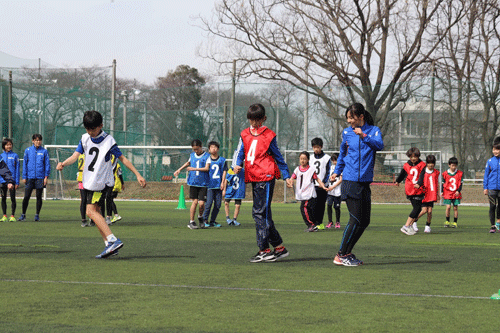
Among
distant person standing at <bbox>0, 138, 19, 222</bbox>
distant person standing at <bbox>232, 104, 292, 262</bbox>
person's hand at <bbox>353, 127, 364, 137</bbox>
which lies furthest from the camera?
distant person standing at <bbox>0, 138, 19, 222</bbox>

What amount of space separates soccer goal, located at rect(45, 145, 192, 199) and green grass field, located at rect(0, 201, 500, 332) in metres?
20.9

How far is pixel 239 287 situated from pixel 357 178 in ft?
7.41

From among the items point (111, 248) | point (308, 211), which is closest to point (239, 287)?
point (111, 248)

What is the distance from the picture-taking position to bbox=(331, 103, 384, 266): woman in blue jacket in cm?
801

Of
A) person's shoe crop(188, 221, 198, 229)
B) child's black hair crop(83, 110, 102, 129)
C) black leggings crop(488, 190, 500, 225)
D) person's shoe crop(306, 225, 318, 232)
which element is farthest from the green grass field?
Answer: black leggings crop(488, 190, 500, 225)

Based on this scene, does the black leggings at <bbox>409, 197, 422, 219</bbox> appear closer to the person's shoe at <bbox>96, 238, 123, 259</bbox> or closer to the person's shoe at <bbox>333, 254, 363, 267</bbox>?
the person's shoe at <bbox>333, 254, 363, 267</bbox>

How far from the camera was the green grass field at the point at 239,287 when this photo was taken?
492 centimetres

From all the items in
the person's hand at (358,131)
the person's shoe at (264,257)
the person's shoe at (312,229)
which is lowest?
the person's shoe at (312,229)

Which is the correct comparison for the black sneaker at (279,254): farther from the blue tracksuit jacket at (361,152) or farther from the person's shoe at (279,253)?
the blue tracksuit jacket at (361,152)

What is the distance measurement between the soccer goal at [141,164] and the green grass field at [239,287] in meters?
20.9

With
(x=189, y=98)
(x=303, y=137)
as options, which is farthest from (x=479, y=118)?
(x=189, y=98)

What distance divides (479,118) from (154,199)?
14829 mm

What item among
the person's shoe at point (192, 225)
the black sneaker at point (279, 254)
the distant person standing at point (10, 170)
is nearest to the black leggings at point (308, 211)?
the person's shoe at point (192, 225)

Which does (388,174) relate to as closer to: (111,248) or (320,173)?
(320,173)
